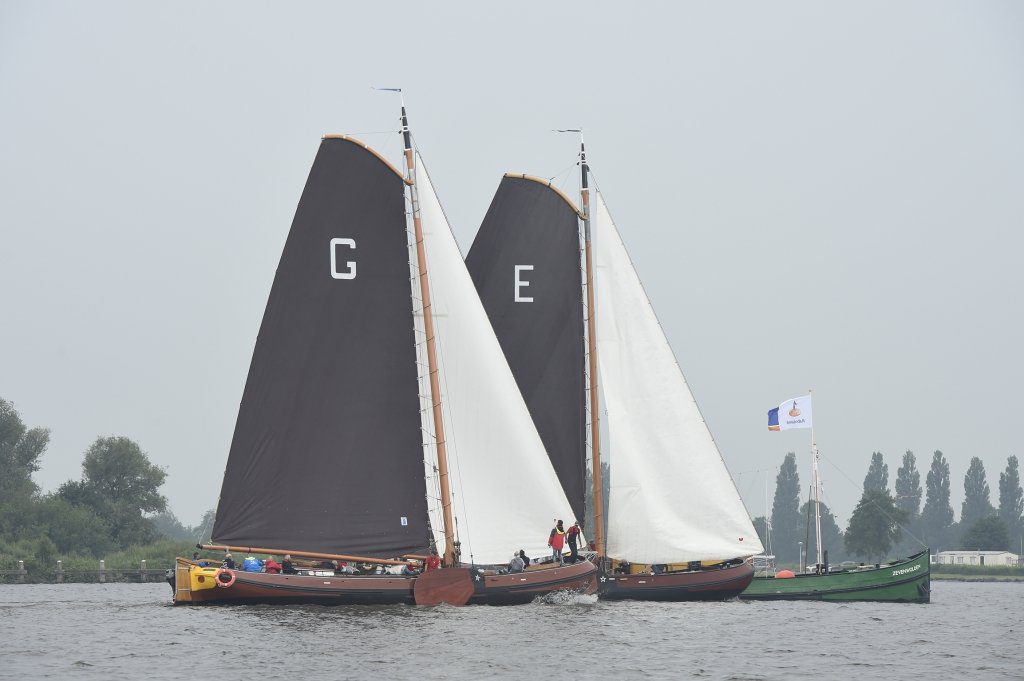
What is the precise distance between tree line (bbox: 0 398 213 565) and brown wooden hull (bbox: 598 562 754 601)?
6140 centimetres

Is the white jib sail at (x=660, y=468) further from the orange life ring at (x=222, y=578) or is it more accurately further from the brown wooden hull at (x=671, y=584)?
the orange life ring at (x=222, y=578)

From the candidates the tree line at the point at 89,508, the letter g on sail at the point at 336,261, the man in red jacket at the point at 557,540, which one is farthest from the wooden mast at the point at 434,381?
the tree line at the point at 89,508

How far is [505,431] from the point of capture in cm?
5225

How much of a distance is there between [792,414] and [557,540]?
24.8 m

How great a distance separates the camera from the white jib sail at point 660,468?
59000mm

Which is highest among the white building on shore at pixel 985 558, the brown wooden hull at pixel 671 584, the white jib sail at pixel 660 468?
the white jib sail at pixel 660 468

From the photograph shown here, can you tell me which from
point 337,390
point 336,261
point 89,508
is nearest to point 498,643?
point 337,390

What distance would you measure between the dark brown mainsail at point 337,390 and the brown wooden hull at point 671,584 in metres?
11.5

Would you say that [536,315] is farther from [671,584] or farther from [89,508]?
[89,508]

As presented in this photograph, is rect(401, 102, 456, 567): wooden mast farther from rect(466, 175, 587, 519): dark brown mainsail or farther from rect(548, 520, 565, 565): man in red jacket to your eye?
rect(466, 175, 587, 519): dark brown mainsail

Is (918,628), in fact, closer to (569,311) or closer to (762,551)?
(762,551)

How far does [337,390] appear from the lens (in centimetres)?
5041

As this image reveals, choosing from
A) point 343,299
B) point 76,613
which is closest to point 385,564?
point 343,299

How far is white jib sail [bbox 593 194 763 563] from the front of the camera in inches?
2323
